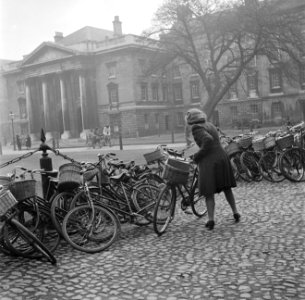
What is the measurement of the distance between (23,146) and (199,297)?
116 feet

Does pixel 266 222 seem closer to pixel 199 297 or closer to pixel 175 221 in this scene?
pixel 175 221

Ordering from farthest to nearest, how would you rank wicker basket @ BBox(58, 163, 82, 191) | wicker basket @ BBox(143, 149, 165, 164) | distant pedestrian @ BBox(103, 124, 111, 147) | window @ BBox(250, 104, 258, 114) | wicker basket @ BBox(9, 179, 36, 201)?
1. window @ BBox(250, 104, 258, 114)
2. distant pedestrian @ BBox(103, 124, 111, 147)
3. wicker basket @ BBox(143, 149, 165, 164)
4. wicker basket @ BBox(58, 163, 82, 191)
5. wicker basket @ BBox(9, 179, 36, 201)

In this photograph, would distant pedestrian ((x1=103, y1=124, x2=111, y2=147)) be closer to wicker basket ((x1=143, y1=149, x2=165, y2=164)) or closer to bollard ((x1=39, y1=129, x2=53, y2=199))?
wicker basket ((x1=143, y1=149, x2=165, y2=164))

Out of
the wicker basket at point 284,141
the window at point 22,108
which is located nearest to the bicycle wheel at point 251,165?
the wicker basket at point 284,141

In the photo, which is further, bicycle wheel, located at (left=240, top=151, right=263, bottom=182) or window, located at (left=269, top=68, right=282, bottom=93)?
window, located at (left=269, top=68, right=282, bottom=93)

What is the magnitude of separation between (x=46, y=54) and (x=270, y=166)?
4354 centimetres

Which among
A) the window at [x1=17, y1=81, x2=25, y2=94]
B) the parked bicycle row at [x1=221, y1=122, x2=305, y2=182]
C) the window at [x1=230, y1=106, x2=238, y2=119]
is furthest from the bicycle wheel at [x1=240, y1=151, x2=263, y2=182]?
the window at [x1=17, y1=81, x2=25, y2=94]

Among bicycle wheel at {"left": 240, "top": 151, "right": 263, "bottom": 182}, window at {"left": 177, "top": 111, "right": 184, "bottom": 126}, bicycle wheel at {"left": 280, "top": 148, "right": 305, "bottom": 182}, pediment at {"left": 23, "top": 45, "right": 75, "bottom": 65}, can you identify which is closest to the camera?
bicycle wheel at {"left": 280, "top": 148, "right": 305, "bottom": 182}

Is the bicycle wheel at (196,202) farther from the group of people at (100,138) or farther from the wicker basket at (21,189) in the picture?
the group of people at (100,138)

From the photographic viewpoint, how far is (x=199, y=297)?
12.2 ft

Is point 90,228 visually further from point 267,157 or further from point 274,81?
point 274,81

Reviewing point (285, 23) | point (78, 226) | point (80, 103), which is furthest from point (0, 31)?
point (80, 103)

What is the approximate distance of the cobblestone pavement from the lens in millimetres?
3881

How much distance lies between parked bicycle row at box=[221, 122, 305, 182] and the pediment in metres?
40.7
